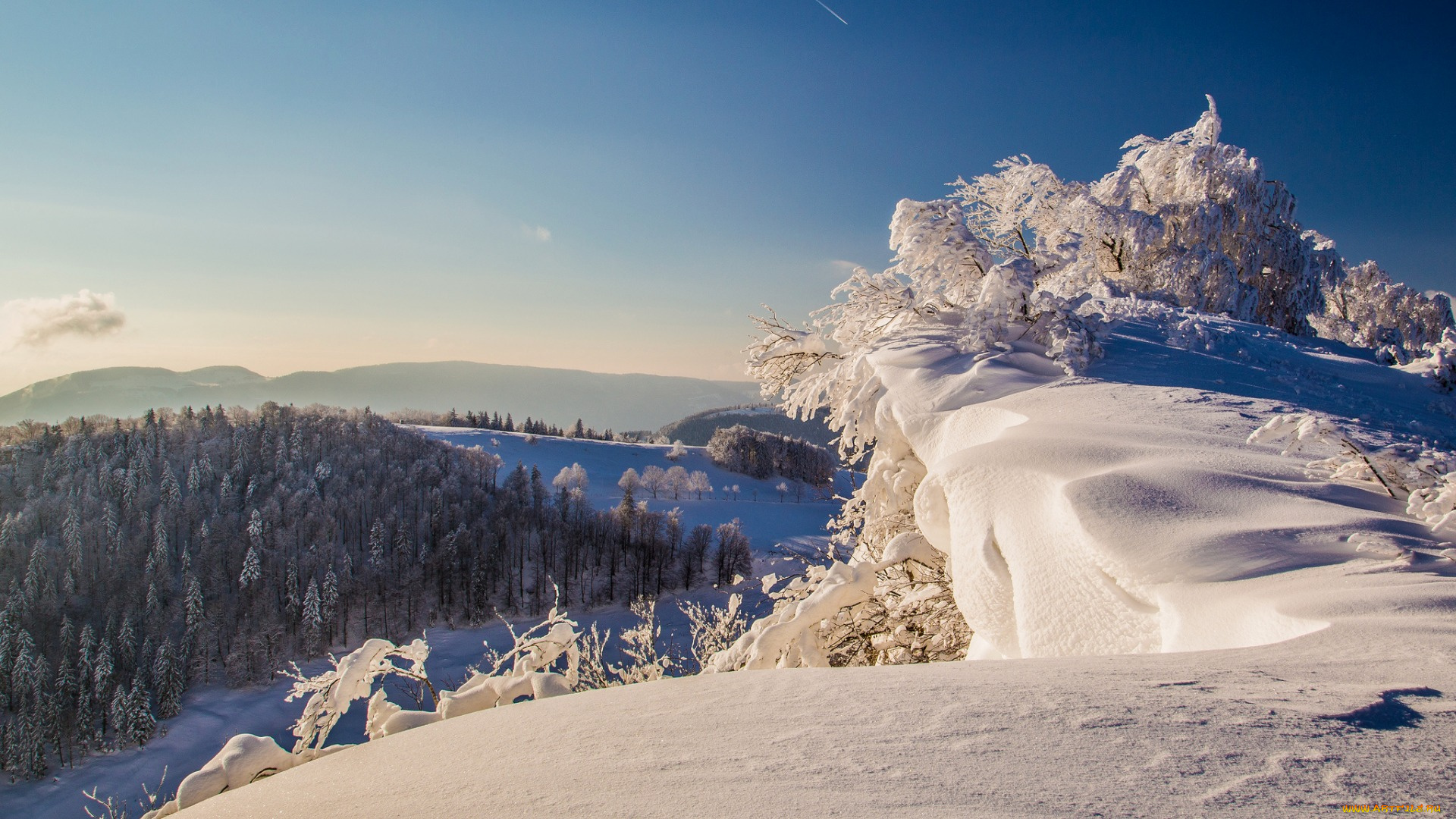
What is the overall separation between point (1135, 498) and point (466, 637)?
5980 cm

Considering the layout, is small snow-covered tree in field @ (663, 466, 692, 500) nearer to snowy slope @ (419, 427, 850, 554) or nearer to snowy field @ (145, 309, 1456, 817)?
snowy slope @ (419, 427, 850, 554)

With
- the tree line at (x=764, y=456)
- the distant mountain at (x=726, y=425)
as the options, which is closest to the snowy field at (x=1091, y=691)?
the tree line at (x=764, y=456)

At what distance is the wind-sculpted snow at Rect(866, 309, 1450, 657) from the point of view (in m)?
2.38

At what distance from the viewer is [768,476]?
103125mm

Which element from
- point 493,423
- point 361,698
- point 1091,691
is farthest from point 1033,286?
point 493,423

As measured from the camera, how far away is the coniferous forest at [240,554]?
39.9m

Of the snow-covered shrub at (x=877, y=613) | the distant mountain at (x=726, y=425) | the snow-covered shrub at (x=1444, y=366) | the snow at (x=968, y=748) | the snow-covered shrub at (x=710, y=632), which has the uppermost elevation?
the snow-covered shrub at (x=1444, y=366)

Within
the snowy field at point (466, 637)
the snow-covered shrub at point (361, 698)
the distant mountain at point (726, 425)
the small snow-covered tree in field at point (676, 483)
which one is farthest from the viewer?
the distant mountain at point (726, 425)

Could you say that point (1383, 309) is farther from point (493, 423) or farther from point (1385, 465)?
point (493, 423)

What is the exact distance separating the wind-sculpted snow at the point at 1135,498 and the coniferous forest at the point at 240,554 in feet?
158

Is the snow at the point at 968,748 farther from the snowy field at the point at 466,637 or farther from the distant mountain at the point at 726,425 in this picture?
the distant mountain at the point at 726,425

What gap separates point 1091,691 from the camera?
171 centimetres

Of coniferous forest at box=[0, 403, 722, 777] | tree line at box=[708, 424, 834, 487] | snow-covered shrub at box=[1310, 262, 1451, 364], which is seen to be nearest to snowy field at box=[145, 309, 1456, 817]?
snow-covered shrub at box=[1310, 262, 1451, 364]

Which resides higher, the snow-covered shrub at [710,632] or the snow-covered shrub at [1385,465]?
the snow-covered shrub at [1385,465]
